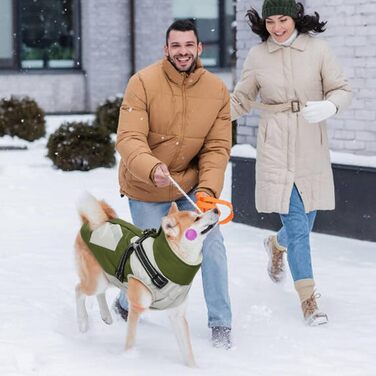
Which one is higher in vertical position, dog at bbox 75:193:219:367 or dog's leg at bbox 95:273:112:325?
dog at bbox 75:193:219:367

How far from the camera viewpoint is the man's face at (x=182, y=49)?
187 inches

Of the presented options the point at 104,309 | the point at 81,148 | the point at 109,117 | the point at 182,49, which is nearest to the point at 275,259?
the point at 104,309

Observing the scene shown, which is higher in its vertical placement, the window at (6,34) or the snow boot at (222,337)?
the window at (6,34)

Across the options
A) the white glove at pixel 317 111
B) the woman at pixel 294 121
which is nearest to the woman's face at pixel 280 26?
the woman at pixel 294 121

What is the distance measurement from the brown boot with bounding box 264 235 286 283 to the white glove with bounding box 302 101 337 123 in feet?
3.84

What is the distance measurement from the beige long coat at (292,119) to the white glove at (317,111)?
147 mm

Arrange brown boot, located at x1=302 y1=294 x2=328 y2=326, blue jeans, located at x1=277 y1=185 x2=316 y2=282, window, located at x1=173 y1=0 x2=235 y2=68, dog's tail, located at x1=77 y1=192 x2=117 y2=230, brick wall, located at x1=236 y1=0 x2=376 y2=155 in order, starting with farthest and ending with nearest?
1. window, located at x1=173 y1=0 x2=235 y2=68
2. brick wall, located at x1=236 y1=0 x2=376 y2=155
3. blue jeans, located at x1=277 y1=185 x2=316 y2=282
4. brown boot, located at x1=302 y1=294 x2=328 y2=326
5. dog's tail, located at x1=77 y1=192 x2=117 y2=230

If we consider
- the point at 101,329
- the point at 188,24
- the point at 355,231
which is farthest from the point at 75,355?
the point at 355,231

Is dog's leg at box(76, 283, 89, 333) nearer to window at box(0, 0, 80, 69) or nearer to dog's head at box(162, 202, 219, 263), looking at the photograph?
dog's head at box(162, 202, 219, 263)

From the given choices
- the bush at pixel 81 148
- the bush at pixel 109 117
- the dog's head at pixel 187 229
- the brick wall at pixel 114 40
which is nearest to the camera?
the dog's head at pixel 187 229

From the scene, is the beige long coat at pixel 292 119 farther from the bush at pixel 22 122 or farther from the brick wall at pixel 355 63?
the bush at pixel 22 122

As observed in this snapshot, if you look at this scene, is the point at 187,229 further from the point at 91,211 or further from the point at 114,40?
the point at 114,40

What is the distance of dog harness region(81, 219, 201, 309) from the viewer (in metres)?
4.53

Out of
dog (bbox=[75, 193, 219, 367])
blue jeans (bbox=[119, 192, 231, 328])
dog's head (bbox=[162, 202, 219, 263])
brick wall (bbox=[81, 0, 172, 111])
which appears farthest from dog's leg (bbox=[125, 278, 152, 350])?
brick wall (bbox=[81, 0, 172, 111])
